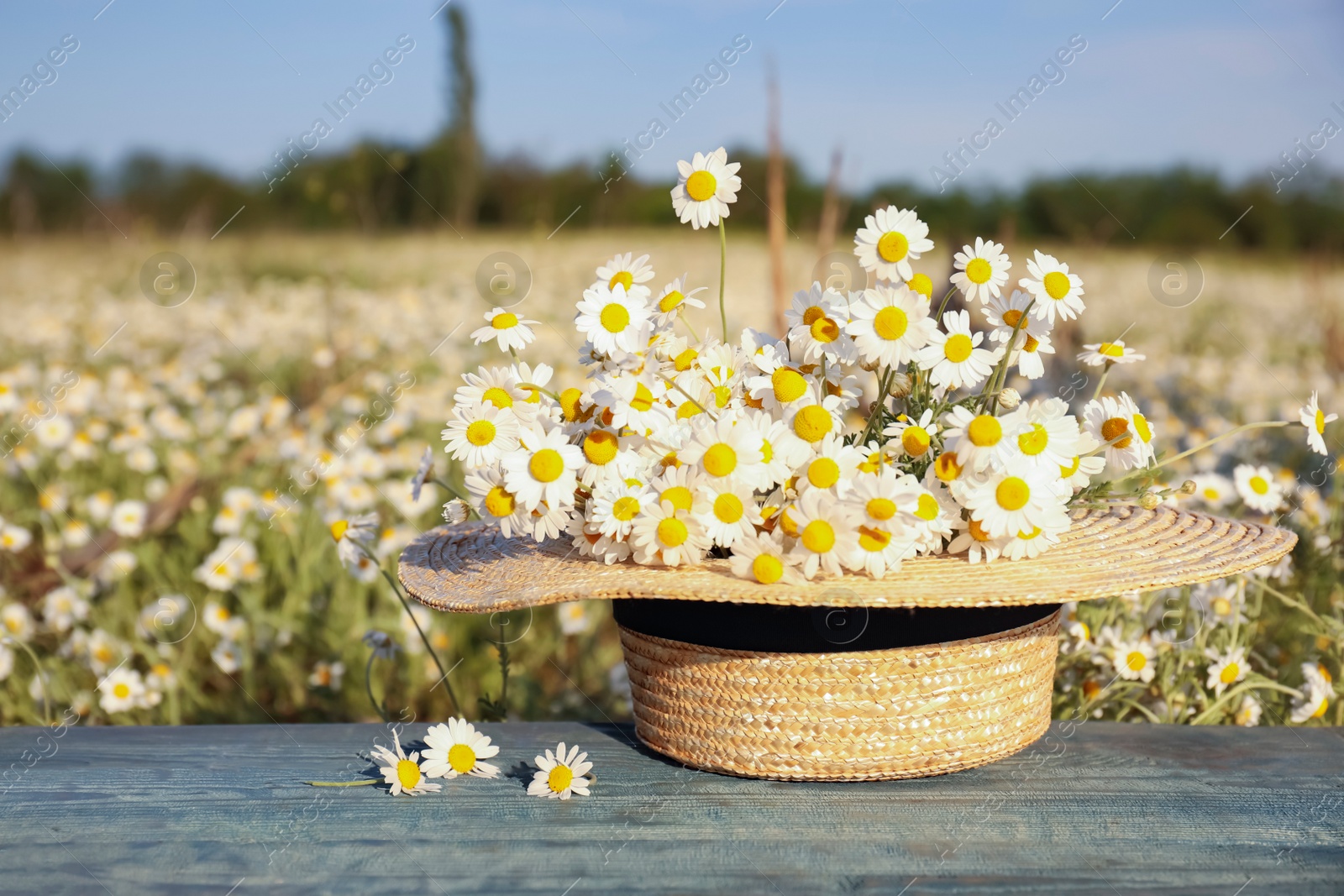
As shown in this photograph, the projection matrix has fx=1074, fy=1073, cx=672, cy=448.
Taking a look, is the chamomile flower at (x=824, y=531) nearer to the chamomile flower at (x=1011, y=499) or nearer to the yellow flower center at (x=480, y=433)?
the chamomile flower at (x=1011, y=499)

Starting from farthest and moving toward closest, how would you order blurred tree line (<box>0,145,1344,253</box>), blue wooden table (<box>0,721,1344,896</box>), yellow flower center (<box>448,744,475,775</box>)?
blurred tree line (<box>0,145,1344,253</box>)
yellow flower center (<box>448,744,475,775</box>)
blue wooden table (<box>0,721,1344,896</box>)

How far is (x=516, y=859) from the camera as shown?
37.7 inches

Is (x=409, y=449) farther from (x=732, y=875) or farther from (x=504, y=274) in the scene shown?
(x=732, y=875)

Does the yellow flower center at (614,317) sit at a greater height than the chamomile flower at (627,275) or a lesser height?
lesser

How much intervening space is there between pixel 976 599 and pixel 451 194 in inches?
491

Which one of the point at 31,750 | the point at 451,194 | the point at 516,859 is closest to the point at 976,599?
the point at 516,859

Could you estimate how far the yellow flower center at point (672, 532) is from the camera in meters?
0.98

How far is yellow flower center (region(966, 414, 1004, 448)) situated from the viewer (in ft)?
3.15

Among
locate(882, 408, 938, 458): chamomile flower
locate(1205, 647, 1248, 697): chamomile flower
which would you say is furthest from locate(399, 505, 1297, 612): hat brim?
locate(1205, 647, 1248, 697): chamomile flower

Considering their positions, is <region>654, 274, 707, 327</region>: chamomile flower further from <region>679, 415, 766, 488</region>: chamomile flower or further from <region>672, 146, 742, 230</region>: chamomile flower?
<region>679, 415, 766, 488</region>: chamomile flower

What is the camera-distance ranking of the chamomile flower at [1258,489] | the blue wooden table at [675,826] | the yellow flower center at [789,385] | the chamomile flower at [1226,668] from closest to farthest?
the blue wooden table at [675,826], the yellow flower center at [789,385], the chamomile flower at [1226,668], the chamomile flower at [1258,489]

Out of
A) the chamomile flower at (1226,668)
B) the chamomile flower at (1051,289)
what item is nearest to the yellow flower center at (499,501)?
the chamomile flower at (1051,289)

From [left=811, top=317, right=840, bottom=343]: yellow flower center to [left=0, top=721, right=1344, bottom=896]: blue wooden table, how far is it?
0.45 m

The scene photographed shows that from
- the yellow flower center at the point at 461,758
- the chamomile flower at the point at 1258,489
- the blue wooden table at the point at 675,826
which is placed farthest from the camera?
the chamomile flower at the point at 1258,489
